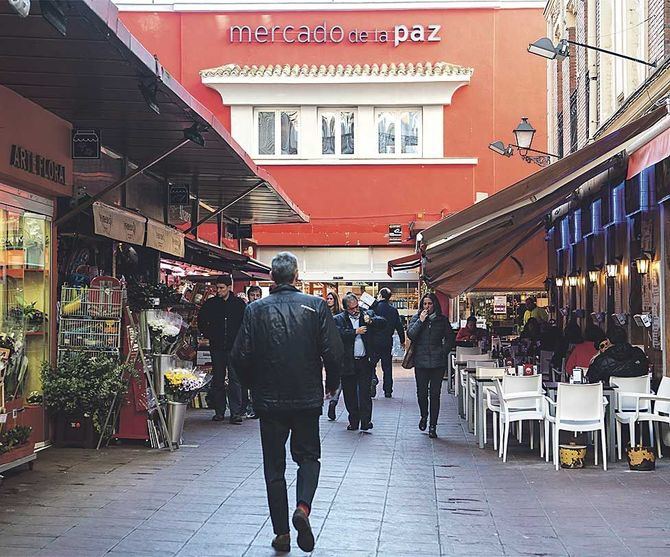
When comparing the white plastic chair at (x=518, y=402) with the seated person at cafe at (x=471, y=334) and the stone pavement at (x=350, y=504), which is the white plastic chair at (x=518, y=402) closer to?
the stone pavement at (x=350, y=504)

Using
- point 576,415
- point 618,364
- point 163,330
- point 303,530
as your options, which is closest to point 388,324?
point 618,364

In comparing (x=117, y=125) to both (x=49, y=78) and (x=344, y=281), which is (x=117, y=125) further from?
(x=344, y=281)

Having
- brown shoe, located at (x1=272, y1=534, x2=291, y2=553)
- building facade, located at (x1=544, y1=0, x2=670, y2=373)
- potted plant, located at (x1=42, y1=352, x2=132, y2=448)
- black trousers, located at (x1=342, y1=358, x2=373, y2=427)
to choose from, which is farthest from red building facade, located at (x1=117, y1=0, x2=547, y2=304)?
brown shoe, located at (x1=272, y1=534, x2=291, y2=553)

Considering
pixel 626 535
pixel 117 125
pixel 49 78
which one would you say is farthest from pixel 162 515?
pixel 117 125

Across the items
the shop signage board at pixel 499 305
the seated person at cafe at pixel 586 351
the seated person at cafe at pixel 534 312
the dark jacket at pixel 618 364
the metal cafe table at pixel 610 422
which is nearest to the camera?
the metal cafe table at pixel 610 422

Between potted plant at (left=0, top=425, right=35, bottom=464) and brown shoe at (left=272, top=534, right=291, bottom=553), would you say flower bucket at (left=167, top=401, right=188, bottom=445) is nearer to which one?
potted plant at (left=0, top=425, right=35, bottom=464)

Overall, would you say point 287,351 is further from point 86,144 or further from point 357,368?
point 357,368

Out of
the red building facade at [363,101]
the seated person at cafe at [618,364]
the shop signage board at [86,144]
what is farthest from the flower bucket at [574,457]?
the red building facade at [363,101]

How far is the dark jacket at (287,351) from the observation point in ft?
21.0

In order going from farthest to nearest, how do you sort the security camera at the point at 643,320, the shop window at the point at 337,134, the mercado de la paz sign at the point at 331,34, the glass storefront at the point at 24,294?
the mercado de la paz sign at the point at 331,34 → the shop window at the point at 337,134 → the security camera at the point at 643,320 → the glass storefront at the point at 24,294

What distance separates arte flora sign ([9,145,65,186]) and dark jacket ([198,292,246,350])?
3320 mm

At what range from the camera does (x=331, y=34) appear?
95.1 ft

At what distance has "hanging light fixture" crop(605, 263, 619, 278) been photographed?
49.7 feet

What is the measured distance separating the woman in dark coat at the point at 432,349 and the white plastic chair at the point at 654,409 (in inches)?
92.7
